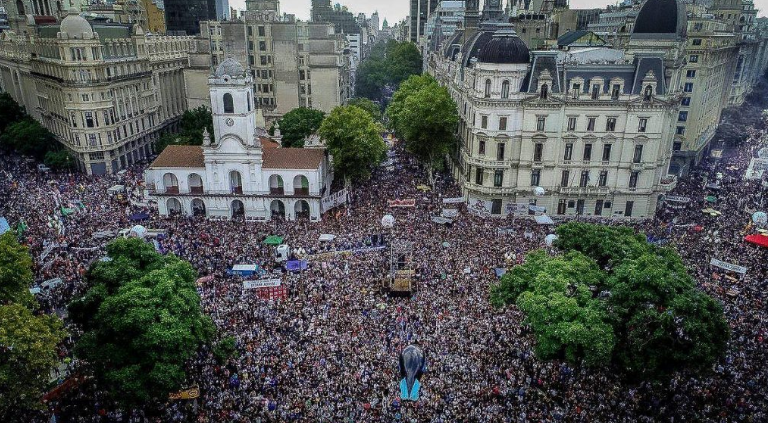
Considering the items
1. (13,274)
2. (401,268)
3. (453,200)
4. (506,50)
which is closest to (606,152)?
(506,50)

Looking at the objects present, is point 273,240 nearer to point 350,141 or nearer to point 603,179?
point 350,141

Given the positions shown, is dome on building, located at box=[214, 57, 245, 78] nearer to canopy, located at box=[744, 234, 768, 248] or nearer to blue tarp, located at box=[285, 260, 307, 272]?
blue tarp, located at box=[285, 260, 307, 272]

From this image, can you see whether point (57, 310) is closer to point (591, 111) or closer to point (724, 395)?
point (724, 395)

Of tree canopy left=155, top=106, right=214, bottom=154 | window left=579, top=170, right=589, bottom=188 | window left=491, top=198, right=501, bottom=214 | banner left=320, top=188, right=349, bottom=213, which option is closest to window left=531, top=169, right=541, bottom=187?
window left=491, top=198, right=501, bottom=214

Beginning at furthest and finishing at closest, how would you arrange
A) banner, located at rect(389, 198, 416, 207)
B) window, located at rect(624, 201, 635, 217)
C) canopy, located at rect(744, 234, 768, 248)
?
1. window, located at rect(624, 201, 635, 217)
2. banner, located at rect(389, 198, 416, 207)
3. canopy, located at rect(744, 234, 768, 248)

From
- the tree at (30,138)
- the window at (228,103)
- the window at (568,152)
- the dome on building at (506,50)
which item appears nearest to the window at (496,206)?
the window at (568,152)

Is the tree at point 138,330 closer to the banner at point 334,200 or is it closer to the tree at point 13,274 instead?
the tree at point 13,274

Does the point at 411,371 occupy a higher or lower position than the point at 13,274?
lower
